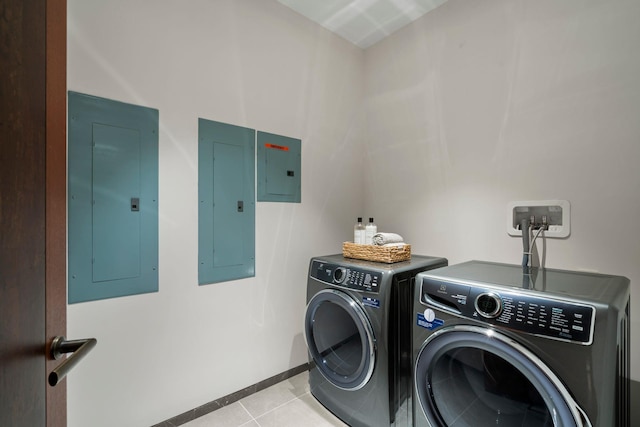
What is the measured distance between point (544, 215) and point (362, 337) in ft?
3.94

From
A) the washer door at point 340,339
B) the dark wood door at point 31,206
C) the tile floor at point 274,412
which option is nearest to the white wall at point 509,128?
the washer door at point 340,339

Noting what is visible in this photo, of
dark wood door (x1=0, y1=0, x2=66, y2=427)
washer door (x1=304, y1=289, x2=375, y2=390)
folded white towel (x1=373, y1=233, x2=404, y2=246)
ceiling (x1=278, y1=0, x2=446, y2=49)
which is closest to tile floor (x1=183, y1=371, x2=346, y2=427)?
washer door (x1=304, y1=289, x2=375, y2=390)

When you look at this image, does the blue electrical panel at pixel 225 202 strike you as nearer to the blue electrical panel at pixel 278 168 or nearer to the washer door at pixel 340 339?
the blue electrical panel at pixel 278 168

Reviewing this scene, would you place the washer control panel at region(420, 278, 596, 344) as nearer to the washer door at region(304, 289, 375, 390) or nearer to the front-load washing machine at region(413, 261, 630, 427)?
the front-load washing machine at region(413, 261, 630, 427)

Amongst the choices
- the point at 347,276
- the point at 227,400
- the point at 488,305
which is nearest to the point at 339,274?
the point at 347,276

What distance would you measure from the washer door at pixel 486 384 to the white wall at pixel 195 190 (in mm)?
1151

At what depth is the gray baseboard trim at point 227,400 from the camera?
1.65m

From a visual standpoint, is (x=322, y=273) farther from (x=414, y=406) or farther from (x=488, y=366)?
(x=488, y=366)

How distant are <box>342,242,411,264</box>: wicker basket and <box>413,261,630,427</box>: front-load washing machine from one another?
0.36 meters

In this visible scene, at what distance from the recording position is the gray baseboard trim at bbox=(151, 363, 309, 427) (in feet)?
5.41

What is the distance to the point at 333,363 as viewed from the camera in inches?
68.8

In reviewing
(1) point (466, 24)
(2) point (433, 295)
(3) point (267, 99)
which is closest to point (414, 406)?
(2) point (433, 295)

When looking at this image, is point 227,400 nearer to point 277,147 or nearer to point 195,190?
point 195,190

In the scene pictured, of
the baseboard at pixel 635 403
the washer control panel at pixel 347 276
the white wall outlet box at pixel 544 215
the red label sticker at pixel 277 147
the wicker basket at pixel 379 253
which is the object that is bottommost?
Result: the baseboard at pixel 635 403
